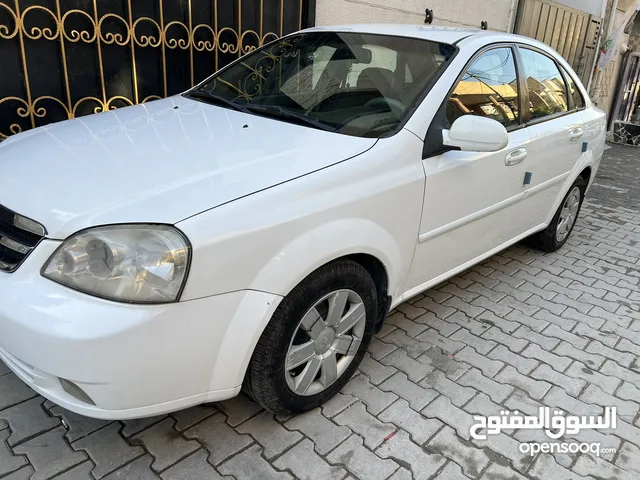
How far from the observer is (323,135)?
2369 mm

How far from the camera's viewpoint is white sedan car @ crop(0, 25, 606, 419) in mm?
1701

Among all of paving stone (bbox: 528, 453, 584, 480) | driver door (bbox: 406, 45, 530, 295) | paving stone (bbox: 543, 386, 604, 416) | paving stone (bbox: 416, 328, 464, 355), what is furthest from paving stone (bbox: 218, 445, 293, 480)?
paving stone (bbox: 543, 386, 604, 416)

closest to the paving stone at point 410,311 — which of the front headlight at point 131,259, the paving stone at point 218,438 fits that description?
the paving stone at point 218,438

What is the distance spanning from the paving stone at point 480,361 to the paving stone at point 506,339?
21 cm

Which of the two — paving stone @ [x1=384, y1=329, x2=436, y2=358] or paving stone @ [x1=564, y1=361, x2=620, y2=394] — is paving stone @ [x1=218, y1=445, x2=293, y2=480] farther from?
paving stone @ [x1=564, y1=361, x2=620, y2=394]

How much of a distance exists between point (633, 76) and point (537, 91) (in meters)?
13.1

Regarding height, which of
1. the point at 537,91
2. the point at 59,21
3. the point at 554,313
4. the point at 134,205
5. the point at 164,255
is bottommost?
the point at 554,313

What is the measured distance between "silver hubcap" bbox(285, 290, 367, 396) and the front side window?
3.64ft

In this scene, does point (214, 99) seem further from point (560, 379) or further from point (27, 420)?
point (560, 379)

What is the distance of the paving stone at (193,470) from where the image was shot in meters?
2.00

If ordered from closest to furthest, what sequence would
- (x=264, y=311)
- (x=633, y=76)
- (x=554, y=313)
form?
(x=264, y=311)
(x=554, y=313)
(x=633, y=76)

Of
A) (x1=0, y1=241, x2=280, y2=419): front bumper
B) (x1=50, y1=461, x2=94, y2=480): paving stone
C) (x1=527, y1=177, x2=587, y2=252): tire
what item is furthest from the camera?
(x1=527, y1=177, x2=587, y2=252): tire

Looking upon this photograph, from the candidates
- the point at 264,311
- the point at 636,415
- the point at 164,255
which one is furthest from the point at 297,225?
the point at 636,415

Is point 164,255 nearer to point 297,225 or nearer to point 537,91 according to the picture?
point 297,225
